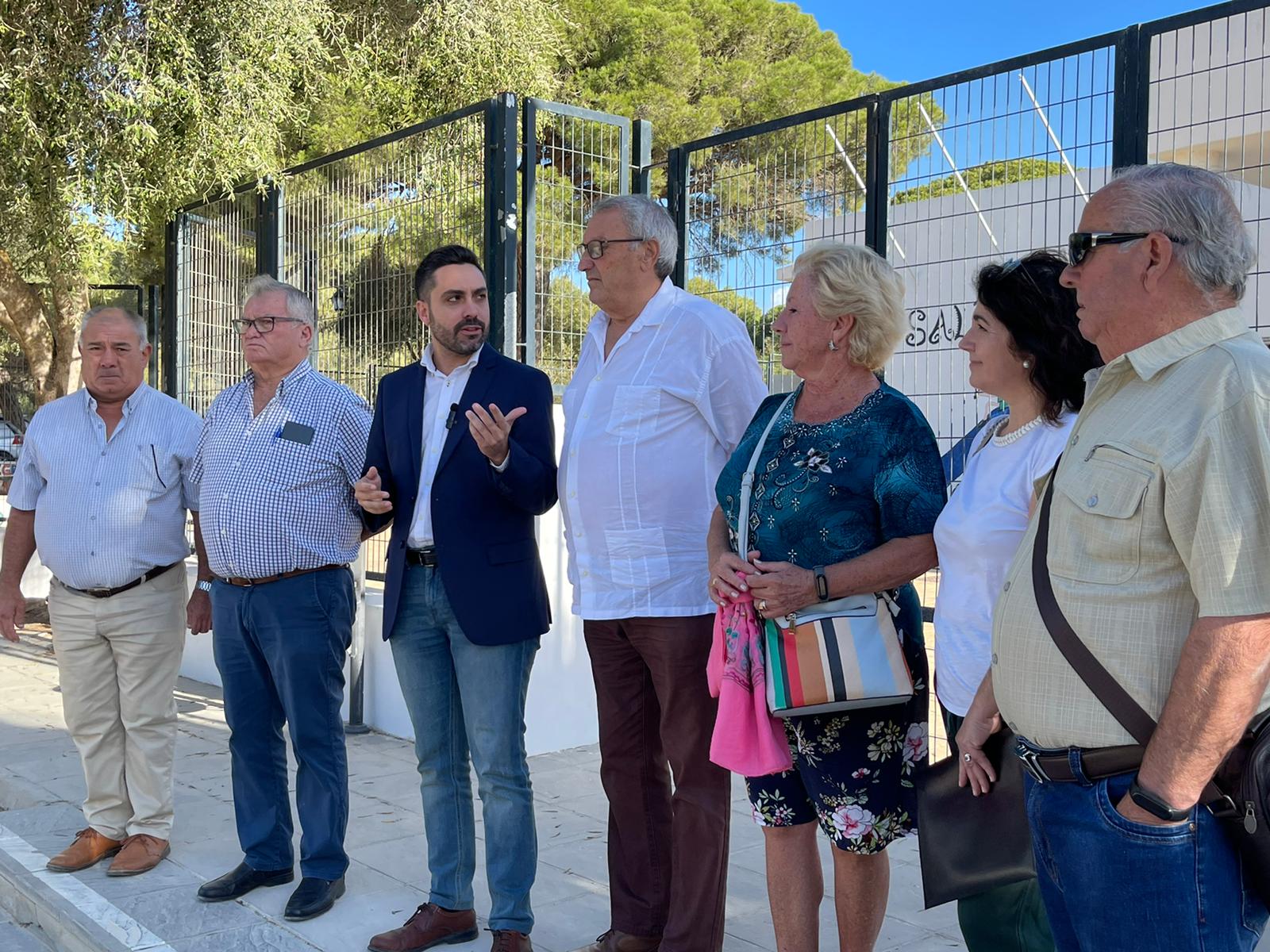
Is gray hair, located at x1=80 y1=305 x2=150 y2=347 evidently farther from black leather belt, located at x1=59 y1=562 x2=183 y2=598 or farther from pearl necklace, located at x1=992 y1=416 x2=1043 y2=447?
pearl necklace, located at x1=992 y1=416 x2=1043 y2=447

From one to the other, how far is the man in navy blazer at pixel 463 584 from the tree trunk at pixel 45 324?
25.0 ft

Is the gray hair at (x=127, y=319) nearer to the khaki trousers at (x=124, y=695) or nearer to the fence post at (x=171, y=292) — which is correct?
the khaki trousers at (x=124, y=695)

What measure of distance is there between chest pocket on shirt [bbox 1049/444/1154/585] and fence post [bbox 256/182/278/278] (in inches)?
256

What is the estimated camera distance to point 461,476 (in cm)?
367

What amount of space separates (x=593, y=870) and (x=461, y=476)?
1719mm

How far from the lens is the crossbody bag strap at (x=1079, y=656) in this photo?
1851 millimetres

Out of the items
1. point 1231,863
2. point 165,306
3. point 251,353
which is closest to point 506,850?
point 251,353

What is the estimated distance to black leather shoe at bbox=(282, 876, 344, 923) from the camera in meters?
4.00

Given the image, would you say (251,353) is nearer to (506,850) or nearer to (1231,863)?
(506,850)

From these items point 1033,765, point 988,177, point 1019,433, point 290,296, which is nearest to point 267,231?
point 290,296

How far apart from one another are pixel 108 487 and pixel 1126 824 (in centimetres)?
381

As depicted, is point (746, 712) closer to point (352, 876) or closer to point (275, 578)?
point (275, 578)

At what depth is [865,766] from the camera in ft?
9.40

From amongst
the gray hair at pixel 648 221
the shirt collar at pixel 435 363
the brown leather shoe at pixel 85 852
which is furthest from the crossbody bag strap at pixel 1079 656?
the brown leather shoe at pixel 85 852
